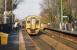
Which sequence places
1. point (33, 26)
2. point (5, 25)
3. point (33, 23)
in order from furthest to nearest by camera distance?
point (33, 23)
point (33, 26)
point (5, 25)

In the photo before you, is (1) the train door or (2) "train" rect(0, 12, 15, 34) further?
(1) the train door

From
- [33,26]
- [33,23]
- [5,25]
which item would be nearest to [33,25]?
[33,26]

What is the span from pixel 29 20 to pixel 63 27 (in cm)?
1355

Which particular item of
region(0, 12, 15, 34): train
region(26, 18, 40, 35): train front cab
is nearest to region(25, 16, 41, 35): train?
region(26, 18, 40, 35): train front cab

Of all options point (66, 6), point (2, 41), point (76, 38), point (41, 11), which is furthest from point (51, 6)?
point (2, 41)

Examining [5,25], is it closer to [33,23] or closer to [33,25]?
[33,25]

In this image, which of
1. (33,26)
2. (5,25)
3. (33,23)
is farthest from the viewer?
(33,23)

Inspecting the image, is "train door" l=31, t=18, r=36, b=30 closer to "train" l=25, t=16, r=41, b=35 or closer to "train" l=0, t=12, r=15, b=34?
"train" l=25, t=16, r=41, b=35

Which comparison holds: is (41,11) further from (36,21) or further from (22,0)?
(36,21)

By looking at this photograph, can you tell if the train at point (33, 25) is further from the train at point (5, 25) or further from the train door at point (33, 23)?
the train at point (5, 25)

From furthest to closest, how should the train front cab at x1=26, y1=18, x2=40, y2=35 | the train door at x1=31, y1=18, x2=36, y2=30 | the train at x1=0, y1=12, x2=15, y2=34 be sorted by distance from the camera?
the train front cab at x1=26, y1=18, x2=40, y2=35, the train door at x1=31, y1=18, x2=36, y2=30, the train at x1=0, y1=12, x2=15, y2=34

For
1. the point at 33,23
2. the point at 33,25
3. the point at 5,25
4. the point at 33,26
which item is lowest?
the point at 33,26

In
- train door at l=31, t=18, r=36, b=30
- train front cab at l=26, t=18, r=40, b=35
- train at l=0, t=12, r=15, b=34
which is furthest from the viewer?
train front cab at l=26, t=18, r=40, b=35

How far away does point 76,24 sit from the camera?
67750mm
